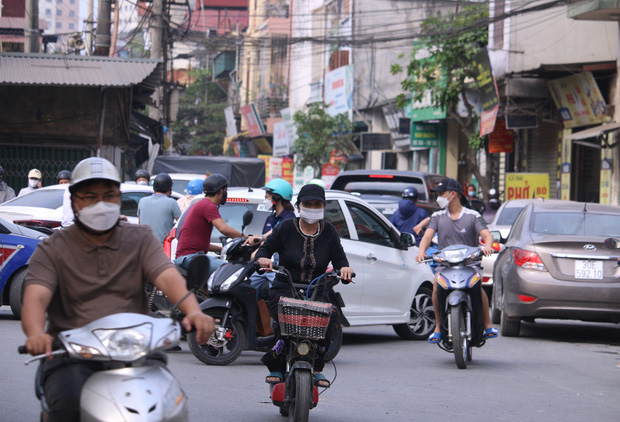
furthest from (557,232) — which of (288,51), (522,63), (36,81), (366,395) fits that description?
(288,51)

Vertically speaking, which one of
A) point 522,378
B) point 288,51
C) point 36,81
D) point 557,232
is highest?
point 288,51

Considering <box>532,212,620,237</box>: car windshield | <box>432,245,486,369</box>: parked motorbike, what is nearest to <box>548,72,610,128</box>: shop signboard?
<box>532,212,620,237</box>: car windshield

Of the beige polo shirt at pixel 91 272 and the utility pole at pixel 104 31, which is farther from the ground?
the utility pole at pixel 104 31

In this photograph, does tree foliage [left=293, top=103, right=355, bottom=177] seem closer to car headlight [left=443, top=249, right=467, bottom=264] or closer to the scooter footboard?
car headlight [left=443, top=249, right=467, bottom=264]

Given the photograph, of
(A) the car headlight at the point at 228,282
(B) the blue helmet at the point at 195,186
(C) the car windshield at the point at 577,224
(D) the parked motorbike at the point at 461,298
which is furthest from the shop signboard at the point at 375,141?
(A) the car headlight at the point at 228,282

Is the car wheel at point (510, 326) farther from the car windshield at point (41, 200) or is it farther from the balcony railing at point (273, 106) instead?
the balcony railing at point (273, 106)

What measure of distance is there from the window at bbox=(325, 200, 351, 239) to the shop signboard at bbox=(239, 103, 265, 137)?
47.2m

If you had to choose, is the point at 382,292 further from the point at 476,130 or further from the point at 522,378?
the point at 476,130

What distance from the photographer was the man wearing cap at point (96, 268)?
3.85 metres

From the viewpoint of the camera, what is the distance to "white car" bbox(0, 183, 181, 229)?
13.2m

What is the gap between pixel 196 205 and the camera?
29.8 ft

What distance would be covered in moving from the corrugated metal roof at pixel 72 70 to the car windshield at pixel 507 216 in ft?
26.3

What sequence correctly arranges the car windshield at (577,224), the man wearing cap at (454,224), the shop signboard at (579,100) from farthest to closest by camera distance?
the shop signboard at (579,100), the car windshield at (577,224), the man wearing cap at (454,224)

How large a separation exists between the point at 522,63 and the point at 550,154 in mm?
2877
